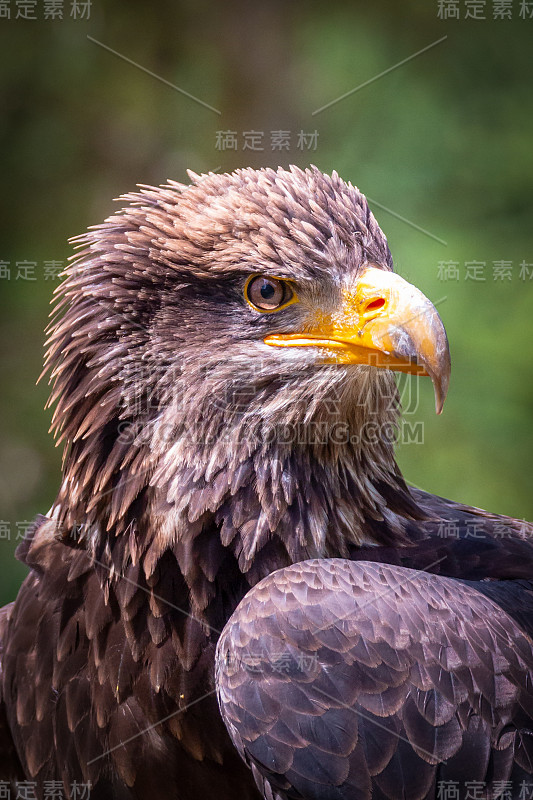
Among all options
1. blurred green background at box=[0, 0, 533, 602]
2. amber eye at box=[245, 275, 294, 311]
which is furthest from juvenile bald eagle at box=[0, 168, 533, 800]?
blurred green background at box=[0, 0, 533, 602]

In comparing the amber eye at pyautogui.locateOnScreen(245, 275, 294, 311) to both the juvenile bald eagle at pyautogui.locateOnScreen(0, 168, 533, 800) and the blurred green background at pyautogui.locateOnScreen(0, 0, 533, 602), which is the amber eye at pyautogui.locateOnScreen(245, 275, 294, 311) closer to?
the juvenile bald eagle at pyautogui.locateOnScreen(0, 168, 533, 800)

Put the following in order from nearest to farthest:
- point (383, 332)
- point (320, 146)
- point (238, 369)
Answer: point (383, 332) < point (238, 369) < point (320, 146)

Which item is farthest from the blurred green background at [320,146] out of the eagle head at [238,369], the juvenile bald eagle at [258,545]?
the eagle head at [238,369]

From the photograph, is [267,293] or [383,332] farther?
[267,293]

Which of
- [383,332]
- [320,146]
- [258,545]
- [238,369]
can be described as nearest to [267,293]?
[238,369]

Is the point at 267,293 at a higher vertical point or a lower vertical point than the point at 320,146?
lower

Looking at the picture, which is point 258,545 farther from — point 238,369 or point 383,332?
point 383,332

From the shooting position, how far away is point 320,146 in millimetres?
5699

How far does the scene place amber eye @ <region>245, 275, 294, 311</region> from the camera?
2633 millimetres

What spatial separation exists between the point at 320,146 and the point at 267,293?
11.0ft

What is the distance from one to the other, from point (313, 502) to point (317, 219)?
32.9 inches

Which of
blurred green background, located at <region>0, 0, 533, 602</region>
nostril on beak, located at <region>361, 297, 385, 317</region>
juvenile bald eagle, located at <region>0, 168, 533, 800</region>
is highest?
blurred green background, located at <region>0, 0, 533, 602</region>

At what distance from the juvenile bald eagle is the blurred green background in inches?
99.9

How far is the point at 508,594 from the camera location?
2705 mm
